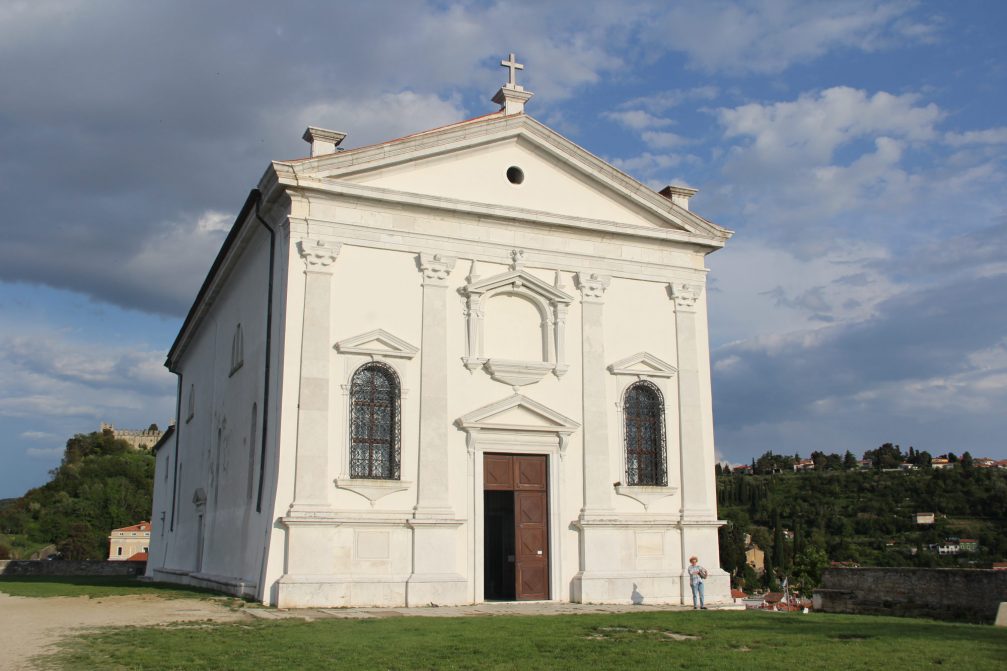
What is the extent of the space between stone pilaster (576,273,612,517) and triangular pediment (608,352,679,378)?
420mm

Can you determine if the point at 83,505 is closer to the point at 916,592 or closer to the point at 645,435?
the point at 645,435

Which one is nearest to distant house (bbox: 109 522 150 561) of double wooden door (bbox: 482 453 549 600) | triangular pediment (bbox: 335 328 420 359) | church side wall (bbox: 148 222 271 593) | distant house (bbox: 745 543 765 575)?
church side wall (bbox: 148 222 271 593)

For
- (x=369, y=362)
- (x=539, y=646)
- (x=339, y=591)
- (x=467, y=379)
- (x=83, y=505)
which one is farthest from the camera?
(x=83, y=505)

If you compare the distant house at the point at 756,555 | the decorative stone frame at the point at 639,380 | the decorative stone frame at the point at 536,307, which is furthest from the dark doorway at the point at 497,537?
the distant house at the point at 756,555

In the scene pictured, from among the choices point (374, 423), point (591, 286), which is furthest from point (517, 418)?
point (591, 286)

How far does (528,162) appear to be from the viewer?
21.4 m

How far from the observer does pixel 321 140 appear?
64.9 ft

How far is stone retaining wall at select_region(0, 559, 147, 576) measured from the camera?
127 ft

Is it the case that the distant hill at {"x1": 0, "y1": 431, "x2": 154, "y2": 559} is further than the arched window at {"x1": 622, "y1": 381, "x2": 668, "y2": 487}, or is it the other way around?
the distant hill at {"x1": 0, "y1": 431, "x2": 154, "y2": 559}

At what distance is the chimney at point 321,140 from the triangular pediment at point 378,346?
3.99 meters

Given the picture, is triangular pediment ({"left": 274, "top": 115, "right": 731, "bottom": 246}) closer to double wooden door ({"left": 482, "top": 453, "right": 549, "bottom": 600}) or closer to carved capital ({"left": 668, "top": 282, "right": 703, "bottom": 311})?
carved capital ({"left": 668, "top": 282, "right": 703, "bottom": 311})

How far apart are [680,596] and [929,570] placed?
16.9 ft

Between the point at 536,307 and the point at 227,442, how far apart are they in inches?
339

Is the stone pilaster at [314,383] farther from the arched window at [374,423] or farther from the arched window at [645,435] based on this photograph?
the arched window at [645,435]
